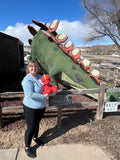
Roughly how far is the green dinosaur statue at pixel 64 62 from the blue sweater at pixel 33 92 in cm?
190

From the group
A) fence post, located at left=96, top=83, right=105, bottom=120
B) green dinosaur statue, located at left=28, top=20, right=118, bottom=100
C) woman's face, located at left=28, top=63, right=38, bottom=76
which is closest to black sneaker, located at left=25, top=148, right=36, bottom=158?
woman's face, located at left=28, top=63, right=38, bottom=76

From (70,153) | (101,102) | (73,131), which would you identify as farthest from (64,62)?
(70,153)

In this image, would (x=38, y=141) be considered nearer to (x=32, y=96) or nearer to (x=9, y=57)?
(x=32, y=96)

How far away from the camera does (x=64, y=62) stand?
13.3 feet

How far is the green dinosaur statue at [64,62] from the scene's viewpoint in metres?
3.74

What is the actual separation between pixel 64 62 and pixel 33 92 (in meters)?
2.28

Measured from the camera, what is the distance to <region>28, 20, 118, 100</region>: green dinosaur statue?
3.74 meters

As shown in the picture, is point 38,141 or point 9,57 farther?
point 9,57

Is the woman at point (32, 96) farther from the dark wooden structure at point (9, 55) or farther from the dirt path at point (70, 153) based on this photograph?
the dark wooden structure at point (9, 55)

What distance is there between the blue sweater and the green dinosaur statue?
1902 millimetres

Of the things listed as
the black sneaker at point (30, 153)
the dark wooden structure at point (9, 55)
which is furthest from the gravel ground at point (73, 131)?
the dark wooden structure at point (9, 55)

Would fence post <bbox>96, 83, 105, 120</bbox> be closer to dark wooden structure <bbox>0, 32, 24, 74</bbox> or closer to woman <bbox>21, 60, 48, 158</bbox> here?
woman <bbox>21, 60, 48, 158</bbox>

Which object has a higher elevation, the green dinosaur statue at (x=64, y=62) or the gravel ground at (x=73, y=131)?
the green dinosaur statue at (x=64, y=62)

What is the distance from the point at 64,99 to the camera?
2.92m
